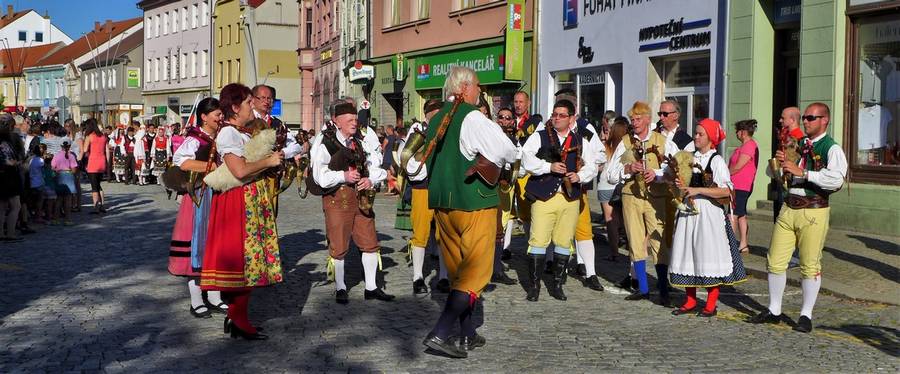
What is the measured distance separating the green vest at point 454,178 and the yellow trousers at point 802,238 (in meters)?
2.40

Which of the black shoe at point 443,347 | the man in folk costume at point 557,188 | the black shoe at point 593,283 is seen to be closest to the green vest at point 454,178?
the black shoe at point 443,347

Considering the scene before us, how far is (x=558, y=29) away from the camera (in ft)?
81.6

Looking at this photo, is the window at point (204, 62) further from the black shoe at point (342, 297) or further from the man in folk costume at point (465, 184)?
the man in folk costume at point (465, 184)

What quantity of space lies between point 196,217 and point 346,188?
1.44 metres

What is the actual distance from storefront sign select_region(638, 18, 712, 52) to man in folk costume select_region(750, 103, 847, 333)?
1088 centimetres

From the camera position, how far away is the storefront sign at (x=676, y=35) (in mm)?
18750

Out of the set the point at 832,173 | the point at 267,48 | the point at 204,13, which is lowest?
the point at 832,173

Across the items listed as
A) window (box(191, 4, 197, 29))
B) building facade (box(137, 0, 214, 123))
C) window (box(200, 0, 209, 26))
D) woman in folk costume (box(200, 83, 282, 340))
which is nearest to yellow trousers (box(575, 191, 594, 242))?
woman in folk costume (box(200, 83, 282, 340))

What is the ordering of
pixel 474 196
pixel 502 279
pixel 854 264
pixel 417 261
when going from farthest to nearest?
pixel 854 264 → pixel 502 279 → pixel 417 261 → pixel 474 196

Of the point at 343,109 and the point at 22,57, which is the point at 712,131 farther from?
the point at 22,57

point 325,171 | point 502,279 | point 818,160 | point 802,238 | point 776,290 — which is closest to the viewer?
point 818,160

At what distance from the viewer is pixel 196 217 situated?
809 cm

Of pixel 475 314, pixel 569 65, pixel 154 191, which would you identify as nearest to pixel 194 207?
pixel 475 314

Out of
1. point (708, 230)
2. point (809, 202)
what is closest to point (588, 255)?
point (708, 230)
